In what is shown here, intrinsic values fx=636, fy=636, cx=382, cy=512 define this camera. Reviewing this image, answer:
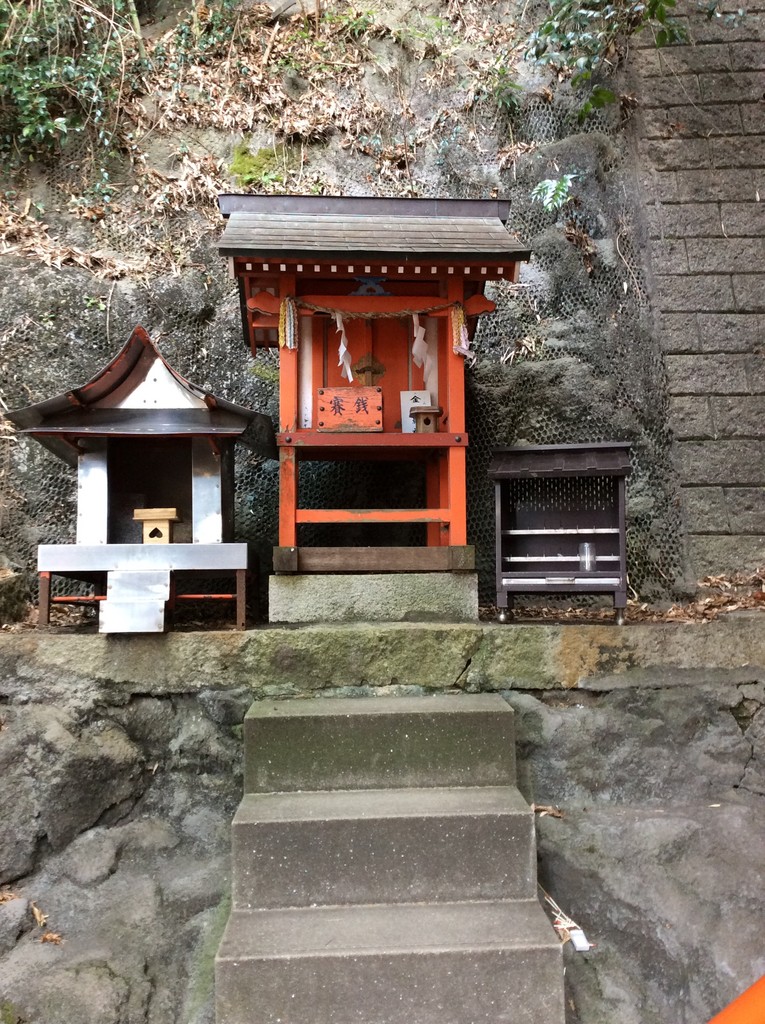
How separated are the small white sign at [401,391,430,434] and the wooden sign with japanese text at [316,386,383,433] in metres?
0.35

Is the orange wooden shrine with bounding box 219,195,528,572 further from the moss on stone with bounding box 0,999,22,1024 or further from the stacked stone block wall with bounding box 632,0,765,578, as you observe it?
the moss on stone with bounding box 0,999,22,1024

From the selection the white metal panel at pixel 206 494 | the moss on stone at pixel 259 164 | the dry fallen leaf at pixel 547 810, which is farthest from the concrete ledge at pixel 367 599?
the moss on stone at pixel 259 164

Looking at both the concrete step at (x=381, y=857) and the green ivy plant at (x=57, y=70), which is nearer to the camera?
the concrete step at (x=381, y=857)

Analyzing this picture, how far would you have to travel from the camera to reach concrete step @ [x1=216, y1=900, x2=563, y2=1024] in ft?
8.23

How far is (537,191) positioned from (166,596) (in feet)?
17.1

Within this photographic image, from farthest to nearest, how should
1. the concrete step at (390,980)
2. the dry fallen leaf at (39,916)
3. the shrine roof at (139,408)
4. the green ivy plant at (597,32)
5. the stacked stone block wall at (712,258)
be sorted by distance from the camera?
the green ivy plant at (597,32), the stacked stone block wall at (712,258), the shrine roof at (139,408), the dry fallen leaf at (39,916), the concrete step at (390,980)

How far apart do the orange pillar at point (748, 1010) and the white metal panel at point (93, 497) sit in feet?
12.0

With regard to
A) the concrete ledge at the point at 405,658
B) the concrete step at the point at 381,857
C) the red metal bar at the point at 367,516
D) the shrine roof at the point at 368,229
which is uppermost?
the shrine roof at the point at 368,229

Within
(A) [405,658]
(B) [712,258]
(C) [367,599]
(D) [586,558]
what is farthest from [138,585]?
(B) [712,258]

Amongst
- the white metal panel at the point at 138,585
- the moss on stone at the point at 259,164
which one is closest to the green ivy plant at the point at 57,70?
the moss on stone at the point at 259,164

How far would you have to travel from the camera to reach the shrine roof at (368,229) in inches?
157

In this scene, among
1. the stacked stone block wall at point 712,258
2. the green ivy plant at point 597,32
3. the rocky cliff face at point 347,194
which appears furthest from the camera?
the green ivy plant at point 597,32

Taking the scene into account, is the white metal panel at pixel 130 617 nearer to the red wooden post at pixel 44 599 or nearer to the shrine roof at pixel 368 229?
the red wooden post at pixel 44 599

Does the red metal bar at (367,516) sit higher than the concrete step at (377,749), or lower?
higher
